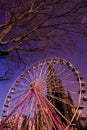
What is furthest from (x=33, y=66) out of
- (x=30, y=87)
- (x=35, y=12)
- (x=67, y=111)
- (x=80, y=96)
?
(x=67, y=111)

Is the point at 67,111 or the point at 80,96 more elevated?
the point at 80,96

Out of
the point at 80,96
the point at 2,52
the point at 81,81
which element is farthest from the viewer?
the point at 81,81

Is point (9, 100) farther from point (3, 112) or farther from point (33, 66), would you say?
point (33, 66)

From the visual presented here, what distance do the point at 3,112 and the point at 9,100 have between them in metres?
0.89

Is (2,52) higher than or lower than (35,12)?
lower

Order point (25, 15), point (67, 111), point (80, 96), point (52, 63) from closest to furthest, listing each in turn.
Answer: point (25, 15) < point (80, 96) < point (52, 63) < point (67, 111)

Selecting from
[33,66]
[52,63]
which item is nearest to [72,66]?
[52,63]

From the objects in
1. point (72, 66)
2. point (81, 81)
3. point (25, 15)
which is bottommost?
point (81, 81)

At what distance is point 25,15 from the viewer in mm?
9430

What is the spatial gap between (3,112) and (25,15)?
6316 millimetres

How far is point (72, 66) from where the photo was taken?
1343 cm

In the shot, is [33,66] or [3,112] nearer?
[3,112]

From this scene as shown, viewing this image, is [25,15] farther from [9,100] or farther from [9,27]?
[9,100]

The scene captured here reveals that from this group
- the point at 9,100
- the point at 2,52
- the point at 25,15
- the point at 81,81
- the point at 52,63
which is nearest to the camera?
the point at 2,52
